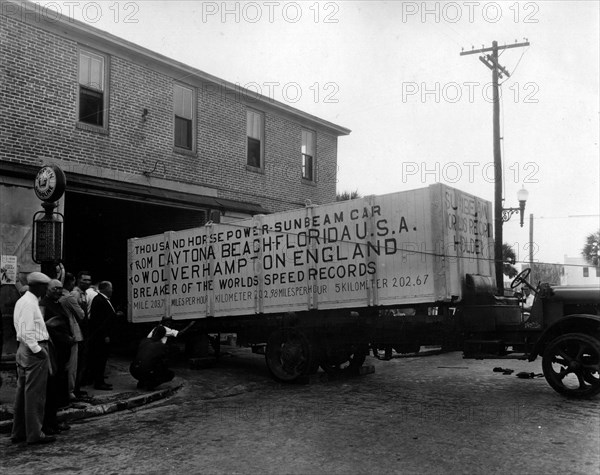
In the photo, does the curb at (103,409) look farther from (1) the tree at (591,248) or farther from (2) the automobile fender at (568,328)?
(1) the tree at (591,248)

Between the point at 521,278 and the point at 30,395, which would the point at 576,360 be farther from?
the point at 30,395

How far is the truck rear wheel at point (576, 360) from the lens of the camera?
7875mm

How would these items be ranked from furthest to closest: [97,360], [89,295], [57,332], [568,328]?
[89,295] < [97,360] < [568,328] < [57,332]

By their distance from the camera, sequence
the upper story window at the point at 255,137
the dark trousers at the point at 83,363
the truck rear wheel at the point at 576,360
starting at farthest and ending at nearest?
the upper story window at the point at 255,137 < the dark trousers at the point at 83,363 < the truck rear wheel at the point at 576,360

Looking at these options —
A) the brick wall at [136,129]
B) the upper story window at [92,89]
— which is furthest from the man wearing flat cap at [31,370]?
the upper story window at [92,89]

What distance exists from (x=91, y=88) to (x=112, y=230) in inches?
184

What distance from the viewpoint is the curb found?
292 inches

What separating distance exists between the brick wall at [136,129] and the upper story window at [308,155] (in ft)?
0.90

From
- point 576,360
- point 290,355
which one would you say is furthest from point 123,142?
point 576,360

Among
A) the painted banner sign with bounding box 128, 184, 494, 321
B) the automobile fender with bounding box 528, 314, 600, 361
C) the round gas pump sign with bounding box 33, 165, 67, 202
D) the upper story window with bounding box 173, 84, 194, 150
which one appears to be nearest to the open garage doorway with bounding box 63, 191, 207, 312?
the upper story window with bounding box 173, 84, 194, 150

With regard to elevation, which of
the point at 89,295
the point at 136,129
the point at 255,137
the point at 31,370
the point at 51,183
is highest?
the point at 255,137

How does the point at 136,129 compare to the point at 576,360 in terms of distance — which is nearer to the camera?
the point at 576,360

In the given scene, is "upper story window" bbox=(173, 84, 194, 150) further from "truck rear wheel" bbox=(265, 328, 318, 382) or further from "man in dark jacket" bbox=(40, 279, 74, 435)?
"man in dark jacket" bbox=(40, 279, 74, 435)

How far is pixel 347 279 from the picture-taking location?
962cm
